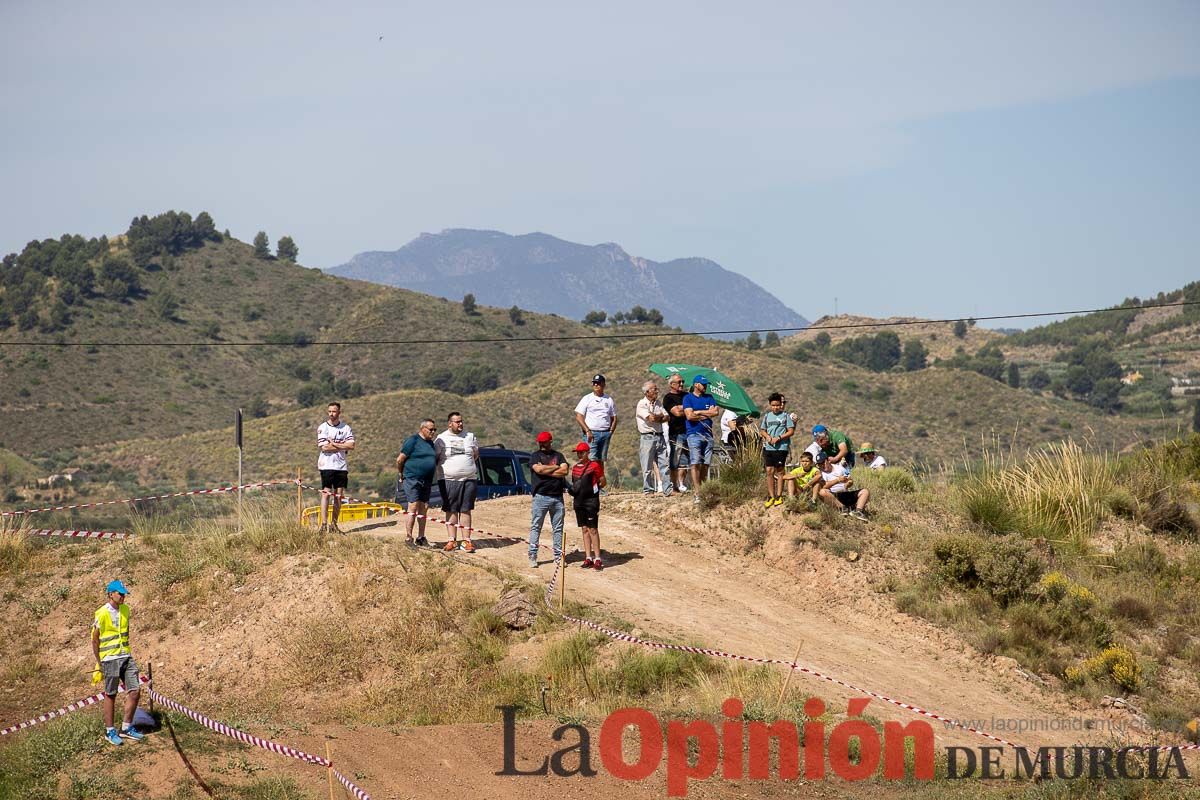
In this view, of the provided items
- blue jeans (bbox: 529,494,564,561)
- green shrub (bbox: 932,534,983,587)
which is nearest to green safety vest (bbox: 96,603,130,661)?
blue jeans (bbox: 529,494,564,561)

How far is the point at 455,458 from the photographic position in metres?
17.5

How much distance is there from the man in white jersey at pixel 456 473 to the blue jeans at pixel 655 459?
13.6 feet

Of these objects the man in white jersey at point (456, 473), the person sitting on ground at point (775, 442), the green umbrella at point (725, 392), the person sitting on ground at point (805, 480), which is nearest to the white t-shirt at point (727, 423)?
the green umbrella at point (725, 392)

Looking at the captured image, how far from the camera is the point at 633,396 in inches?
2726

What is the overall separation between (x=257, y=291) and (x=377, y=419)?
5087 centimetres

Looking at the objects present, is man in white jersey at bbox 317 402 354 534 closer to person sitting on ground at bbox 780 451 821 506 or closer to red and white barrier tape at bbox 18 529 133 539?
red and white barrier tape at bbox 18 529 133 539

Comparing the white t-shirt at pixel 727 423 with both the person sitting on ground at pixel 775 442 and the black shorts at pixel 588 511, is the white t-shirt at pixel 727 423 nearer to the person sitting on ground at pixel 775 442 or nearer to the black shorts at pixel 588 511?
the person sitting on ground at pixel 775 442

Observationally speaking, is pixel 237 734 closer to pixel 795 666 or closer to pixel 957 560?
pixel 795 666

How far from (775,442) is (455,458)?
5023 mm

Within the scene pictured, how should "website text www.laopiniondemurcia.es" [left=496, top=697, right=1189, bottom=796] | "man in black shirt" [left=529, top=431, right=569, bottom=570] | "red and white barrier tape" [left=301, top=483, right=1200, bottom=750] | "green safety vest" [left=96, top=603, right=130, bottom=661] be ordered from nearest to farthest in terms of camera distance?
"website text www.laopiniondemurcia.es" [left=496, top=697, right=1189, bottom=796]
"green safety vest" [left=96, top=603, right=130, bottom=661]
"red and white barrier tape" [left=301, top=483, right=1200, bottom=750]
"man in black shirt" [left=529, top=431, right=569, bottom=570]

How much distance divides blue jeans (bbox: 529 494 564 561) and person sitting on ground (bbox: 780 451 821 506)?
4254 millimetres

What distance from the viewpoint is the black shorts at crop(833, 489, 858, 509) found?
2000 centimetres

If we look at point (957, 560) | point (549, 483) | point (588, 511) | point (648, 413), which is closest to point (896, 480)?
point (957, 560)

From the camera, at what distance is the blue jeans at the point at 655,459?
21016 millimetres
